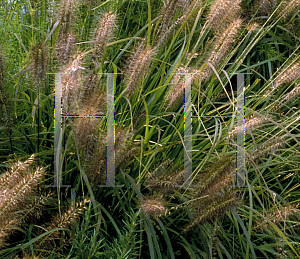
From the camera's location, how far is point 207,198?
121cm

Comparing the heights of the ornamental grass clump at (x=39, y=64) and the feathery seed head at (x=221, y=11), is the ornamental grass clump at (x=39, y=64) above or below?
below

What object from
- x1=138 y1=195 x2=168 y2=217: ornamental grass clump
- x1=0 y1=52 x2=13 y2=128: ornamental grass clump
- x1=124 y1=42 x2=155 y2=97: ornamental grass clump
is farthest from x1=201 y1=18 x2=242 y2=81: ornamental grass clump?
x1=0 y1=52 x2=13 y2=128: ornamental grass clump

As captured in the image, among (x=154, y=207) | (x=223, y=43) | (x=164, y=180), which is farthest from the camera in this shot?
(x=223, y=43)

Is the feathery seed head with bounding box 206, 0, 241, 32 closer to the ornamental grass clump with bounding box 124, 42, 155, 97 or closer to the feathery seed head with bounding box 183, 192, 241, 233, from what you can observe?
the ornamental grass clump with bounding box 124, 42, 155, 97

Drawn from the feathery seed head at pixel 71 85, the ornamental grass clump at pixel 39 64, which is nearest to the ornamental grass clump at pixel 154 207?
the feathery seed head at pixel 71 85

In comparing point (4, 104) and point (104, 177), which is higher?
point (4, 104)

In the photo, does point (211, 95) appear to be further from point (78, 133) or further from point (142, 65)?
point (78, 133)

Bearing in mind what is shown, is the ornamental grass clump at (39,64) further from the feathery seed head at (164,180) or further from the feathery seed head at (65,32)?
the feathery seed head at (164,180)

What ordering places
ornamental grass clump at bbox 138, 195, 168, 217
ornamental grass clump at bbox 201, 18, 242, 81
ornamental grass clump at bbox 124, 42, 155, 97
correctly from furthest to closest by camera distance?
ornamental grass clump at bbox 201, 18, 242, 81
ornamental grass clump at bbox 124, 42, 155, 97
ornamental grass clump at bbox 138, 195, 168, 217

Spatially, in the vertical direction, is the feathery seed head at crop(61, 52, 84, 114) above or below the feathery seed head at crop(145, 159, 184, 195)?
above

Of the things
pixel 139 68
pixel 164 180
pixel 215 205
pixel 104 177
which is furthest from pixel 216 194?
pixel 139 68

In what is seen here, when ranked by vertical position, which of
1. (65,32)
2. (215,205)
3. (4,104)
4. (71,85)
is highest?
(65,32)

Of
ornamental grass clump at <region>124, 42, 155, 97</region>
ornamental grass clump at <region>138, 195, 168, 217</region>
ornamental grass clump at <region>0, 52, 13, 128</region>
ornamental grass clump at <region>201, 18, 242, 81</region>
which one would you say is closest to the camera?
ornamental grass clump at <region>138, 195, 168, 217</region>

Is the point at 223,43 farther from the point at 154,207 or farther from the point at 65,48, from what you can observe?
the point at 154,207
